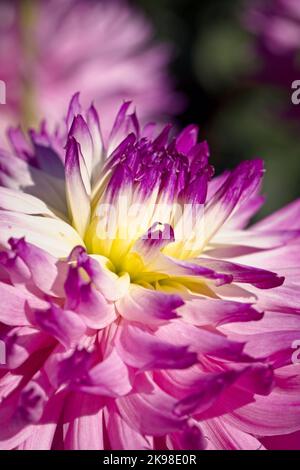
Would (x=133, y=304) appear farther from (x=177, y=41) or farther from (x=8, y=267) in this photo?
(x=177, y=41)

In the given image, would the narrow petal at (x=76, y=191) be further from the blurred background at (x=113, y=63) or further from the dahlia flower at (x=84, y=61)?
the dahlia flower at (x=84, y=61)

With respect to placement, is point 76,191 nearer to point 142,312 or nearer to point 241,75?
point 142,312

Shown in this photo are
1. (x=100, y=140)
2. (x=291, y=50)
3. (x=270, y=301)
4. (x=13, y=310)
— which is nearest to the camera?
(x=13, y=310)

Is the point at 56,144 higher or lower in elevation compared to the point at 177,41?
lower

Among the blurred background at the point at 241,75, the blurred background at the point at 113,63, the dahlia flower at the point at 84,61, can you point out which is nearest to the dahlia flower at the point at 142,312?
the blurred background at the point at 113,63
